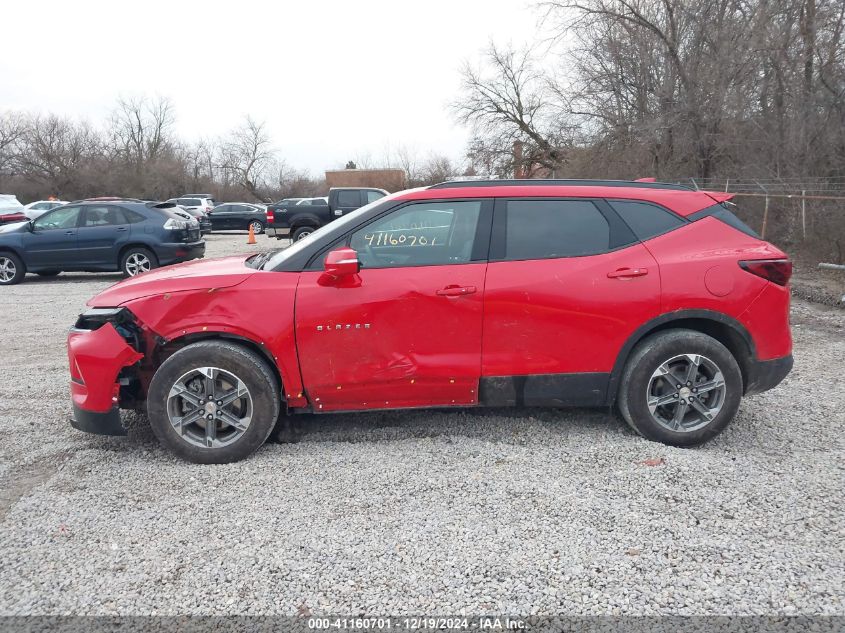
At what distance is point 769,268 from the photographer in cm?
391

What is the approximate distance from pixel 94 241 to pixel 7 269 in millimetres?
2057

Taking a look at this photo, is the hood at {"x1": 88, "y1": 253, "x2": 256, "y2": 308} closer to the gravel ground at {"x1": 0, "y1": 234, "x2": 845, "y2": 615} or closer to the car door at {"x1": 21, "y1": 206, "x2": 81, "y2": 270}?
the gravel ground at {"x1": 0, "y1": 234, "x2": 845, "y2": 615}

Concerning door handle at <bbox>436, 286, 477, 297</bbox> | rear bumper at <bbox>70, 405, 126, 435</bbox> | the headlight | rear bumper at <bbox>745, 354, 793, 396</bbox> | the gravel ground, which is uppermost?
the headlight

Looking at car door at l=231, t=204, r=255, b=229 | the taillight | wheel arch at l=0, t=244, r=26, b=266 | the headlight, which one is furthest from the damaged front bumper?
car door at l=231, t=204, r=255, b=229

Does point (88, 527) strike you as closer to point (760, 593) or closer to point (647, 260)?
point (760, 593)

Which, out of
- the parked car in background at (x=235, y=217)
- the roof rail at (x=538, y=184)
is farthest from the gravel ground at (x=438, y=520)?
the parked car in background at (x=235, y=217)

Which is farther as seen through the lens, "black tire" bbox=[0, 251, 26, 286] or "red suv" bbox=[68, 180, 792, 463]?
"black tire" bbox=[0, 251, 26, 286]

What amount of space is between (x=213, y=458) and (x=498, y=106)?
2996 centimetres

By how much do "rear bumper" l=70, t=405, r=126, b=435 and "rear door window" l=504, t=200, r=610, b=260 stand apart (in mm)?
2698

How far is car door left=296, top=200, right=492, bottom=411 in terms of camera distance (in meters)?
3.78

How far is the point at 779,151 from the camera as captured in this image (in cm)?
1450

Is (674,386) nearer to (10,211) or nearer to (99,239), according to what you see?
(99,239)

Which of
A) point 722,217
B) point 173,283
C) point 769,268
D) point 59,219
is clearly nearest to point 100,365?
point 173,283

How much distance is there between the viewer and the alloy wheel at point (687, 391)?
3.88 m
